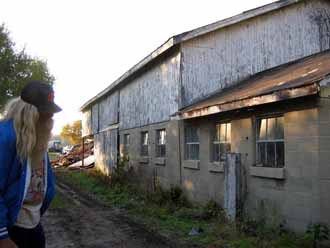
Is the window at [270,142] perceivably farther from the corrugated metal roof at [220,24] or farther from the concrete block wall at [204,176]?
the corrugated metal roof at [220,24]

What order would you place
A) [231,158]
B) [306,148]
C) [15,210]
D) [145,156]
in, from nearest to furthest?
[15,210] < [306,148] < [231,158] < [145,156]

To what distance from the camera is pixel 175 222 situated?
31.3 feet

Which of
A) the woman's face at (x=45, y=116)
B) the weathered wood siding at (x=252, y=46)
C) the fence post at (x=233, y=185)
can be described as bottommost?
the fence post at (x=233, y=185)

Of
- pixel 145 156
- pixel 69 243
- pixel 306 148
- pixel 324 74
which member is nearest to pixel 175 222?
pixel 69 243

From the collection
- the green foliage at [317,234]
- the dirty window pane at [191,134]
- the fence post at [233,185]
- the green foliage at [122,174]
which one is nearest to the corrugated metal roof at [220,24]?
the dirty window pane at [191,134]

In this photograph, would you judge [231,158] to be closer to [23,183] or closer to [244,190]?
[244,190]

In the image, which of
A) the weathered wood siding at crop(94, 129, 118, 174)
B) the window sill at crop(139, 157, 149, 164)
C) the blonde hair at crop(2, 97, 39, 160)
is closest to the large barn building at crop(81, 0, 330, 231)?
the window sill at crop(139, 157, 149, 164)

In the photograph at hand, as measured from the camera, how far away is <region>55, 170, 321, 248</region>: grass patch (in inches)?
293

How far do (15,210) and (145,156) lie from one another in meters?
13.8

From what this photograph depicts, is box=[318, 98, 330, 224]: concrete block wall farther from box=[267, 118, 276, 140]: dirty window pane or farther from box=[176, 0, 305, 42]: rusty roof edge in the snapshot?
box=[176, 0, 305, 42]: rusty roof edge

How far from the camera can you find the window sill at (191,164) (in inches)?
467

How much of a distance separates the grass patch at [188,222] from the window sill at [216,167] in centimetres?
82

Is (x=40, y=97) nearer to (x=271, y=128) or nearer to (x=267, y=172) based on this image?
(x=267, y=172)

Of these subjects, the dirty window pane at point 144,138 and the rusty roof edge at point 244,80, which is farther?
the dirty window pane at point 144,138
